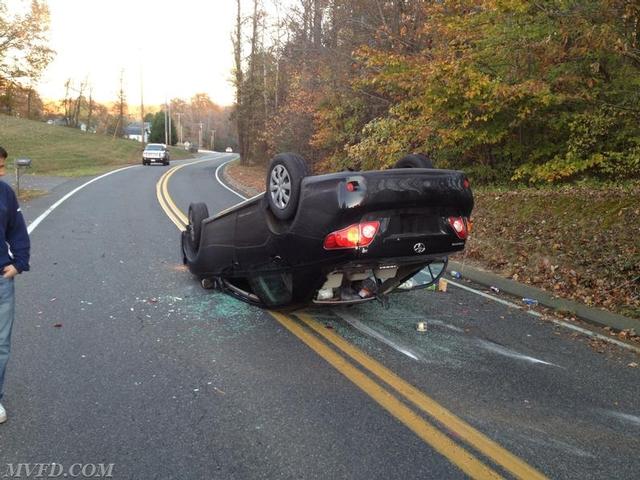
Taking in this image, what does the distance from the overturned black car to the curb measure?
200cm

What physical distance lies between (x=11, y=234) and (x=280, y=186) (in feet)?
6.80

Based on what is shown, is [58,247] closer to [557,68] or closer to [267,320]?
[267,320]

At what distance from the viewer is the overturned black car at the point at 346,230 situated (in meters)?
4.09

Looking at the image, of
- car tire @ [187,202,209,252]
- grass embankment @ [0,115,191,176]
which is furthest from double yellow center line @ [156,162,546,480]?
grass embankment @ [0,115,191,176]

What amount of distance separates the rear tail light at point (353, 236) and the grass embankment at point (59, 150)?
27.3 m

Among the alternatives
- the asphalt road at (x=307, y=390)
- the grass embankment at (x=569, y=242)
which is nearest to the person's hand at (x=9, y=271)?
the asphalt road at (x=307, y=390)

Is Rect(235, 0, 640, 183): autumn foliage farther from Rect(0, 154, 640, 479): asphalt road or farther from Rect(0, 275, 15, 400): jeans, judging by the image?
Rect(0, 275, 15, 400): jeans

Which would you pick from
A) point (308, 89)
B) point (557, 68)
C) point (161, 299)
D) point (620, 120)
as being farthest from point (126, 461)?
point (308, 89)

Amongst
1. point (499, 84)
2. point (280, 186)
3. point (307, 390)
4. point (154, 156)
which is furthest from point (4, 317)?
point (154, 156)

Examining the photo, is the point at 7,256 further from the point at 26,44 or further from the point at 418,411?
the point at 26,44

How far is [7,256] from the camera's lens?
11.2ft

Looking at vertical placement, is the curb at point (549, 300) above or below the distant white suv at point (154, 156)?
below

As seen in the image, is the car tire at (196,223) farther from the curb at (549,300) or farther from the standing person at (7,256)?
the curb at (549,300)

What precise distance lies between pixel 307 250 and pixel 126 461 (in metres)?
2.06
